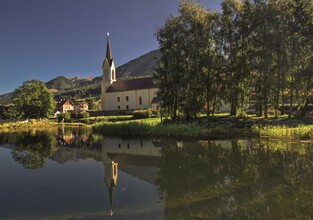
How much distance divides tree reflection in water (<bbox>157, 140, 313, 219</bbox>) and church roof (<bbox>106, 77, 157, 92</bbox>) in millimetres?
70259

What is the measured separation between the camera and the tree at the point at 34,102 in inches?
3081

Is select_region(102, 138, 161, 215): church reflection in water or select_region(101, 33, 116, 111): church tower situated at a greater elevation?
select_region(101, 33, 116, 111): church tower

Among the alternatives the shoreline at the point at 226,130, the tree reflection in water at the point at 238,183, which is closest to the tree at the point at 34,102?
the shoreline at the point at 226,130

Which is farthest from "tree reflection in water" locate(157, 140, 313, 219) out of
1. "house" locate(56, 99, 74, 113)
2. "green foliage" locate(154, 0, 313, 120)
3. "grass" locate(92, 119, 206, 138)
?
"house" locate(56, 99, 74, 113)

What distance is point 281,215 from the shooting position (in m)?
7.04

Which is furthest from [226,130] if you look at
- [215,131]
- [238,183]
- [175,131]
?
[238,183]

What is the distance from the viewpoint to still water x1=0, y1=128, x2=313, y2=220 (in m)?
7.86

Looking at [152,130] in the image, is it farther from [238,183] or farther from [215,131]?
[238,183]

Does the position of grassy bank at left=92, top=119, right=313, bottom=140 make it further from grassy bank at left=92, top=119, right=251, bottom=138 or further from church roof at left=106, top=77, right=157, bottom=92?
church roof at left=106, top=77, right=157, bottom=92

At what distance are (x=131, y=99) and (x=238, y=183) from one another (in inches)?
3163

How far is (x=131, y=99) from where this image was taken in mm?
89812

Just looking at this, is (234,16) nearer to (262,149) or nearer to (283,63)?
(283,63)

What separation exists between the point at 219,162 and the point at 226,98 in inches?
829

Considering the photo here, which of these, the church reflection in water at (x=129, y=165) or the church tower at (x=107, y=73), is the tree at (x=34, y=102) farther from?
the church reflection in water at (x=129, y=165)
